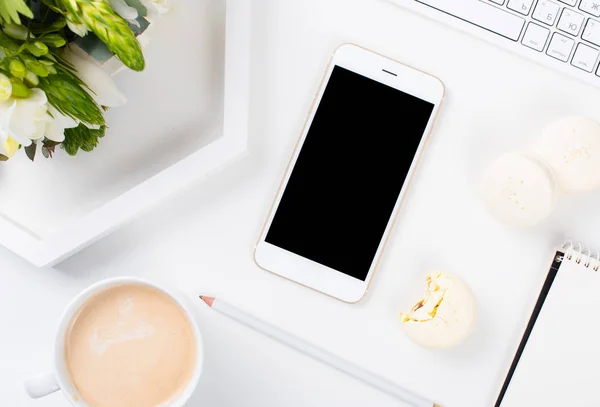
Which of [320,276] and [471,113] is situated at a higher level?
[471,113]

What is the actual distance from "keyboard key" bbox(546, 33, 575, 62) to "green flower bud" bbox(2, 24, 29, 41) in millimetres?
447

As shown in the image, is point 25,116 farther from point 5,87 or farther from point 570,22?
point 570,22

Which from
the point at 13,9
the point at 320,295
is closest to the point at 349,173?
the point at 320,295

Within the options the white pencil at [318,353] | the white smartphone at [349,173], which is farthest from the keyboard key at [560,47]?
the white pencil at [318,353]

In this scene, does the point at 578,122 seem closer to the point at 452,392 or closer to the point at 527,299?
the point at 527,299

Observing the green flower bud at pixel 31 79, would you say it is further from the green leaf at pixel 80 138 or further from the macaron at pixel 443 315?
the macaron at pixel 443 315

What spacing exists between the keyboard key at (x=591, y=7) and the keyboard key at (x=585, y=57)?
0.03 meters

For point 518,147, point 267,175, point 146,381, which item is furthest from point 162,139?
point 518,147

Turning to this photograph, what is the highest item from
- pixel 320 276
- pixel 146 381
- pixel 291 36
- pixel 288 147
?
pixel 291 36

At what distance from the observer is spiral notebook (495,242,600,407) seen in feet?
1.83

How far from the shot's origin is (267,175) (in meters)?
0.58

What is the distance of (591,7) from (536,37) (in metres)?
0.05

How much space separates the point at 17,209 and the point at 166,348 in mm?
201

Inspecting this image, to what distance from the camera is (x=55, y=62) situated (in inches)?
15.5
